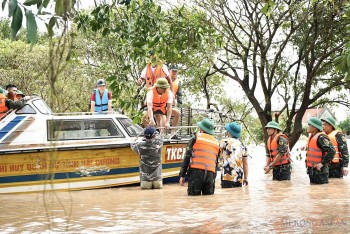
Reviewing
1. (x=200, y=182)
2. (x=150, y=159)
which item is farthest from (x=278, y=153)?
(x=200, y=182)

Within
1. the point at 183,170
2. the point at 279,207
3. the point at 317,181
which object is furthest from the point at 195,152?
the point at 317,181

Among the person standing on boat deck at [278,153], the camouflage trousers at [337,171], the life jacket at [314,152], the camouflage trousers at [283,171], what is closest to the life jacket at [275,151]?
the person standing on boat deck at [278,153]

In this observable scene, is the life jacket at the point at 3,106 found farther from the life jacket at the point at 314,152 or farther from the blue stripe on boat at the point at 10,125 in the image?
the life jacket at the point at 314,152

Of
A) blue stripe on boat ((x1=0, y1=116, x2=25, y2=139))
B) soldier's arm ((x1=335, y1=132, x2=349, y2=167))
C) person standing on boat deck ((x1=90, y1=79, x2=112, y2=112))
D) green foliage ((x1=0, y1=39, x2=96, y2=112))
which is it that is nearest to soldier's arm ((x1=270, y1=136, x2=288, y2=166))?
soldier's arm ((x1=335, y1=132, x2=349, y2=167))

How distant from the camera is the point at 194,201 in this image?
10.1m

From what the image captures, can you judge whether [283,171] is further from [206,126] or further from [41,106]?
[41,106]

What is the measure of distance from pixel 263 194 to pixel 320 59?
13.5 m

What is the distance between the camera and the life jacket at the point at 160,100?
13930 mm

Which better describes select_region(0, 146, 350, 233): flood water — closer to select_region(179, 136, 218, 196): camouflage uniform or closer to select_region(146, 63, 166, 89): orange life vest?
select_region(179, 136, 218, 196): camouflage uniform

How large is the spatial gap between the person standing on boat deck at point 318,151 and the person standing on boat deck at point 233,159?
4.95 ft

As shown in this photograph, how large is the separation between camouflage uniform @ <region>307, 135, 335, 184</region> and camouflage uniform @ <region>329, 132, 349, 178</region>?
1.52 m

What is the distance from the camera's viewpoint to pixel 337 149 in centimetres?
1420

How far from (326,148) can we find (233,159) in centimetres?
187

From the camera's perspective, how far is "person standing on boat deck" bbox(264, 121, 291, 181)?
43.9 feet
